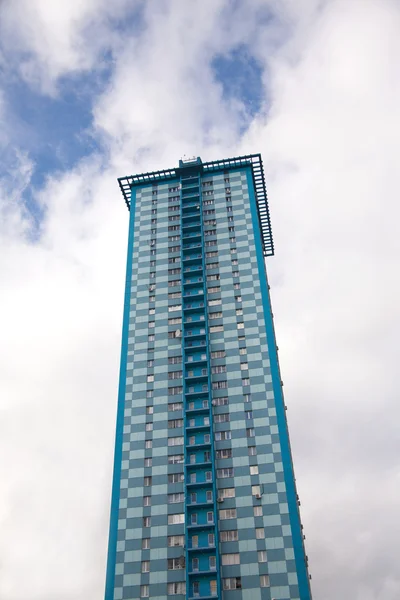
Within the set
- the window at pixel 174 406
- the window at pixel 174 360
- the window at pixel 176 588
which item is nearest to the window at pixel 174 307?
the window at pixel 174 360

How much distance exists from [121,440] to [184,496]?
38.9ft

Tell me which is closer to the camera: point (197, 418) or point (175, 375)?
point (197, 418)

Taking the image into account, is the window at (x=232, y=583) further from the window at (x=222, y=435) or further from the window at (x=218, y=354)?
the window at (x=218, y=354)

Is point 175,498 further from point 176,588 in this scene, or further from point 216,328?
point 216,328

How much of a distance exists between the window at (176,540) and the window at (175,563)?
5.16ft

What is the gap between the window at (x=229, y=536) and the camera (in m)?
62.2

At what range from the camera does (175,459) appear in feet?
226

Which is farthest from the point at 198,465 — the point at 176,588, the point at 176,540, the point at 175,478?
the point at 176,588

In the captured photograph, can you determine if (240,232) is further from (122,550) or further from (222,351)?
(122,550)

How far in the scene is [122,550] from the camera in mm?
62719

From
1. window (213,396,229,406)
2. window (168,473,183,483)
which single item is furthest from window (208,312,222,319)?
window (168,473,183,483)

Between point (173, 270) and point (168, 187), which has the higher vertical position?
point (168, 187)

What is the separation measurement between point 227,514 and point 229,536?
2.46 meters

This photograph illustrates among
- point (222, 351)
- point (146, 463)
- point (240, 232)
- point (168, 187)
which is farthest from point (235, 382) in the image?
point (168, 187)
